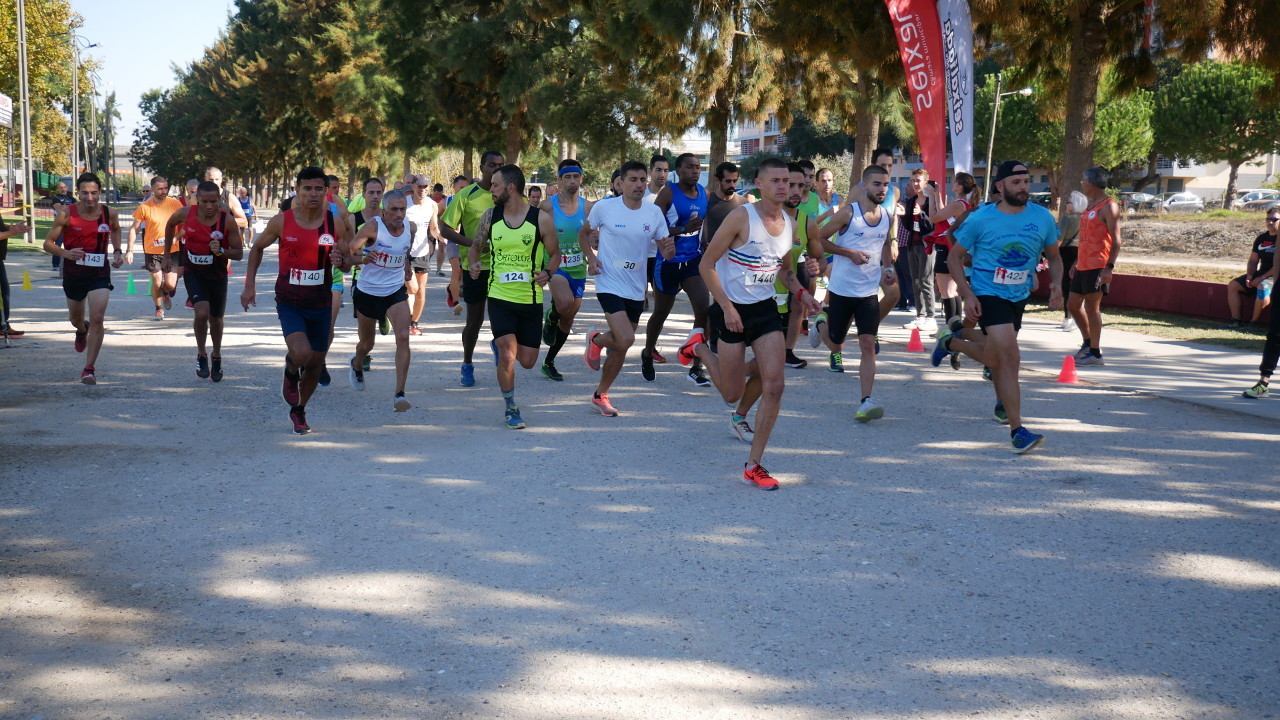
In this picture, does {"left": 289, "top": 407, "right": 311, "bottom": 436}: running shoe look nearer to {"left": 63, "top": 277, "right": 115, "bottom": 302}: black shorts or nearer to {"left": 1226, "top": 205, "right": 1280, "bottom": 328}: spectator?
{"left": 63, "top": 277, "right": 115, "bottom": 302}: black shorts

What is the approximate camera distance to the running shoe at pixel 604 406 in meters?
8.63

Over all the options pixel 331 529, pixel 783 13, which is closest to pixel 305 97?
pixel 783 13

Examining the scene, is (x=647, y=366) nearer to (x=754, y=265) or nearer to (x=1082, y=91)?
(x=754, y=265)

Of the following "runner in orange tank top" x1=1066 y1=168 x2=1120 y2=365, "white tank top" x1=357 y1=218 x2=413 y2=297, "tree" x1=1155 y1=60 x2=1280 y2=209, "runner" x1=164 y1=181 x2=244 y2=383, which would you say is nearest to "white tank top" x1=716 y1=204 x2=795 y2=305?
"white tank top" x1=357 y1=218 x2=413 y2=297

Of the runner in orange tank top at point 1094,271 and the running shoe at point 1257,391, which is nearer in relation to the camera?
the running shoe at point 1257,391

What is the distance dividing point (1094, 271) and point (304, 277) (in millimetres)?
8285

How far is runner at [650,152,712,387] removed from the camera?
10.1 metres

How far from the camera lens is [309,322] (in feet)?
26.1

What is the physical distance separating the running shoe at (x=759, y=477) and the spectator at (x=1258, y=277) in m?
8.87

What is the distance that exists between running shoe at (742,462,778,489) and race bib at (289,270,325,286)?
3.44 metres

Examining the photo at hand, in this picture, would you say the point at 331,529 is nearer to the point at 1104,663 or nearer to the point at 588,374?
the point at 1104,663

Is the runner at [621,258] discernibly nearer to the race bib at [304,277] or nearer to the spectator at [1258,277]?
the race bib at [304,277]

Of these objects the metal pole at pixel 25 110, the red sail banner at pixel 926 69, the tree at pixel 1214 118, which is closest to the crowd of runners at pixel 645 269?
the red sail banner at pixel 926 69

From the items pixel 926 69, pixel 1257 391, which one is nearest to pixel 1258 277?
pixel 1257 391
